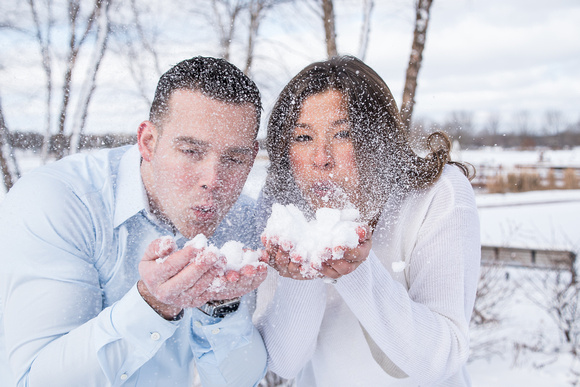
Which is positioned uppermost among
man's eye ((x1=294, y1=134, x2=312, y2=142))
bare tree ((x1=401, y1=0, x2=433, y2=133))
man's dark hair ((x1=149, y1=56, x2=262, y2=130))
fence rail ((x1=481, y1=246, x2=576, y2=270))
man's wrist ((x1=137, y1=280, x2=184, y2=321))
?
bare tree ((x1=401, y1=0, x2=433, y2=133))

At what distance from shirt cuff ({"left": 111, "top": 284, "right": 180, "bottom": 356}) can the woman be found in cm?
28

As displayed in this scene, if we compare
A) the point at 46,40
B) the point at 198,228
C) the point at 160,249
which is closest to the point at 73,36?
the point at 46,40

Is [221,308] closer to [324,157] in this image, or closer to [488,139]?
[324,157]

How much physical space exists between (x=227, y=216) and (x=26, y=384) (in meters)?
0.60

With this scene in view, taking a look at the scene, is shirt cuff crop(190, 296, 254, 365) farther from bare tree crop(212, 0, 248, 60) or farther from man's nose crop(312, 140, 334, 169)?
bare tree crop(212, 0, 248, 60)

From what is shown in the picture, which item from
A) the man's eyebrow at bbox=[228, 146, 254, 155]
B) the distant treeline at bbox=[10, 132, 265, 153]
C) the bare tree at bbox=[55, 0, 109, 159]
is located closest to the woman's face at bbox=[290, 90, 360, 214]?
the man's eyebrow at bbox=[228, 146, 254, 155]

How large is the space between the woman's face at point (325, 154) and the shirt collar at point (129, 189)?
1.42ft

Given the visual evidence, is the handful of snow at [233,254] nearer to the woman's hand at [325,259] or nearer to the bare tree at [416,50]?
the woman's hand at [325,259]

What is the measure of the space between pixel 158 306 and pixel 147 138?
1.44ft

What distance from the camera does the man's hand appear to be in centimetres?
88

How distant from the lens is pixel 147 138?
1.21 m

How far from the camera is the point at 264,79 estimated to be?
Result: 1.28m

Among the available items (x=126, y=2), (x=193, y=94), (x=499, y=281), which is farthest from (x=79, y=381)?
(x=499, y=281)

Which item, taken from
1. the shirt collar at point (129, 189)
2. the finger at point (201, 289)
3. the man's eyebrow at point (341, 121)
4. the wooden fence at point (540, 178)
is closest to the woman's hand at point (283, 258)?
the finger at point (201, 289)
